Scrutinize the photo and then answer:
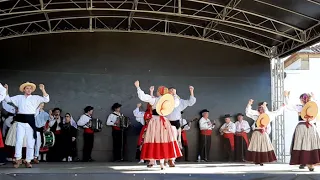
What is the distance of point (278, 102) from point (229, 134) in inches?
56.7

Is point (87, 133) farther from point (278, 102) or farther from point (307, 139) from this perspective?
point (307, 139)

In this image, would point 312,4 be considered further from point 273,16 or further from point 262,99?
point 262,99

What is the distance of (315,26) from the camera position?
8.81 m

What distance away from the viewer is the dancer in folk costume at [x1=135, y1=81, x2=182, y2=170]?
21.3ft

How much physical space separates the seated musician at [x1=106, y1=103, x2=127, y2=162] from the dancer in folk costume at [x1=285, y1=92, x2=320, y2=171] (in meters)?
4.30

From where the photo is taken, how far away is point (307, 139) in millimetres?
6863

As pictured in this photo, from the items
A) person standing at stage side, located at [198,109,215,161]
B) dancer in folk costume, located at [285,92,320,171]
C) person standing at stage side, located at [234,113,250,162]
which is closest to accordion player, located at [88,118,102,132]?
person standing at stage side, located at [198,109,215,161]

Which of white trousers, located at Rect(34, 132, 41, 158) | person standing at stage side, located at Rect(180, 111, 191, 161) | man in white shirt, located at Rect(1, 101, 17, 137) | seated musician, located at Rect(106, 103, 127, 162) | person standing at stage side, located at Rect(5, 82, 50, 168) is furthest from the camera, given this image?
person standing at stage side, located at Rect(180, 111, 191, 161)

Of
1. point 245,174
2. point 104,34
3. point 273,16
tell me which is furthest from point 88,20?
point 245,174

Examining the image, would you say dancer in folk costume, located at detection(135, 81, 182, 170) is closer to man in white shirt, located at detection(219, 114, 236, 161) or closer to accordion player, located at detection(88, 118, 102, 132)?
accordion player, located at detection(88, 118, 102, 132)

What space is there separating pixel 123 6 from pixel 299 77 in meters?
7.53

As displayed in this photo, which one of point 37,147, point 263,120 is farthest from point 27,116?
point 263,120

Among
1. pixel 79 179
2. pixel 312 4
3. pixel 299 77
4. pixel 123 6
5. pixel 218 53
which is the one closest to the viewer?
pixel 79 179

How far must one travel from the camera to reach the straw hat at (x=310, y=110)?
22.7ft
